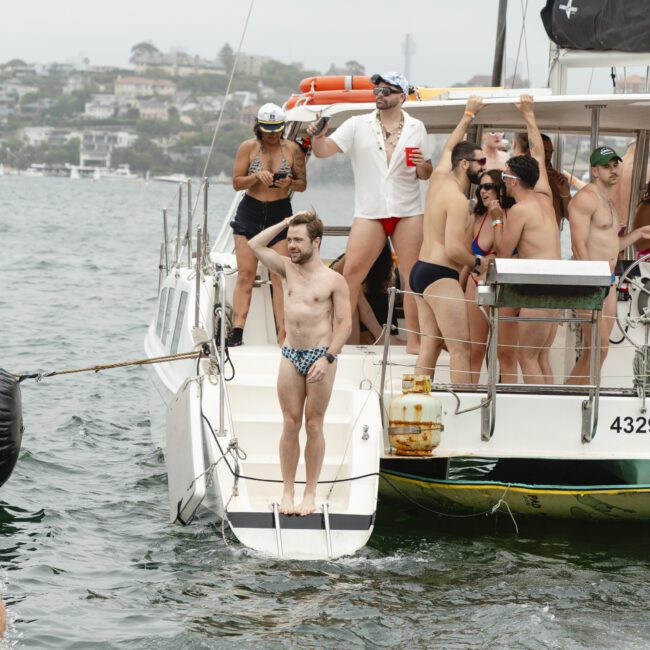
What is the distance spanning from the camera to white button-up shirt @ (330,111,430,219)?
9961 millimetres

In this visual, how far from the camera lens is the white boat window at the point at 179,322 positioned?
11.8 m

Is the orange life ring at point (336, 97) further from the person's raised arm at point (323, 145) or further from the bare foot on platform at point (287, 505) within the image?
the bare foot on platform at point (287, 505)

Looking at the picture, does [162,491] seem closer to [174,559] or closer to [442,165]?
[174,559]

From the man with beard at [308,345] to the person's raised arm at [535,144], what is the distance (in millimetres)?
1890

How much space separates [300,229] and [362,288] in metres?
3.53

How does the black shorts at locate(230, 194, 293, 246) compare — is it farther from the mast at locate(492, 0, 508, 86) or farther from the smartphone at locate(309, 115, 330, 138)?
the mast at locate(492, 0, 508, 86)

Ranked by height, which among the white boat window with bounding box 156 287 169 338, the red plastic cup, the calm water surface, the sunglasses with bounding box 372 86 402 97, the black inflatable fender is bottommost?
the calm water surface

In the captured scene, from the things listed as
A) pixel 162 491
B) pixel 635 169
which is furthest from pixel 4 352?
pixel 635 169

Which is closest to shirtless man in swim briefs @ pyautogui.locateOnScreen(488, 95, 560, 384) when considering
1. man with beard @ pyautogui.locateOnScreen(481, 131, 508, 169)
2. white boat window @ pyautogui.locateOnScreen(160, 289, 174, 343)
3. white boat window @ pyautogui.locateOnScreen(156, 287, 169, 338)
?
man with beard @ pyautogui.locateOnScreen(481, 131, 508, 169)

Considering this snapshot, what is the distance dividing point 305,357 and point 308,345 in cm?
8

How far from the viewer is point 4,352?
19719mm

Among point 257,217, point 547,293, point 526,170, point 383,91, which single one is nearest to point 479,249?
point 526,170

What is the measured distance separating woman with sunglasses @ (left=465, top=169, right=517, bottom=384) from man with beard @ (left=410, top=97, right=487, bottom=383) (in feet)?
0.34

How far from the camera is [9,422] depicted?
8938 millimetres
